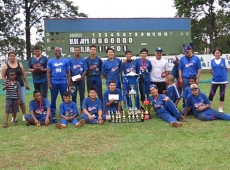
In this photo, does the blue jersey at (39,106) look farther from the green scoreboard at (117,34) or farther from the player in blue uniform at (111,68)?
the green scoreboard at (117,34)

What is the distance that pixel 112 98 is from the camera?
20.9 feet

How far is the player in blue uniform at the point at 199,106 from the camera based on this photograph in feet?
19.5

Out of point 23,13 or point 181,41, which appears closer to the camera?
point 181,41

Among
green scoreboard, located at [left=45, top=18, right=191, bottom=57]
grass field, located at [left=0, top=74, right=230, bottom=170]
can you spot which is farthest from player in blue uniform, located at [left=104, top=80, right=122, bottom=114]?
green scoreboard, located at [left=45, top=18, right=191, bottom=57]

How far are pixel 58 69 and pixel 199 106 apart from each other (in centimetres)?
298

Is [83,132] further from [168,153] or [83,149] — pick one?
[168,153]

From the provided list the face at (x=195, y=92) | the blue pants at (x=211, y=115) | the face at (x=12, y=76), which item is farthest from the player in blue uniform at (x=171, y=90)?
the face at (x=12, y=76)

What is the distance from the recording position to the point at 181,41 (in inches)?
755

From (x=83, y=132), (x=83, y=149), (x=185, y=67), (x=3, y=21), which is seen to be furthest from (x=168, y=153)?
(x=3, y=21)

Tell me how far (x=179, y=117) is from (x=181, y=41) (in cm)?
1388

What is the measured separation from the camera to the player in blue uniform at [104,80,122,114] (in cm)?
635

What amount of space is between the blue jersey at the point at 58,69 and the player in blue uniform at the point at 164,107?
1.87m

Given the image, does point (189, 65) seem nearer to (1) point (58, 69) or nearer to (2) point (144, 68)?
(2) point (144, 68)

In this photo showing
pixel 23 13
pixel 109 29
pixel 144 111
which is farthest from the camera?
pixel 23 13
